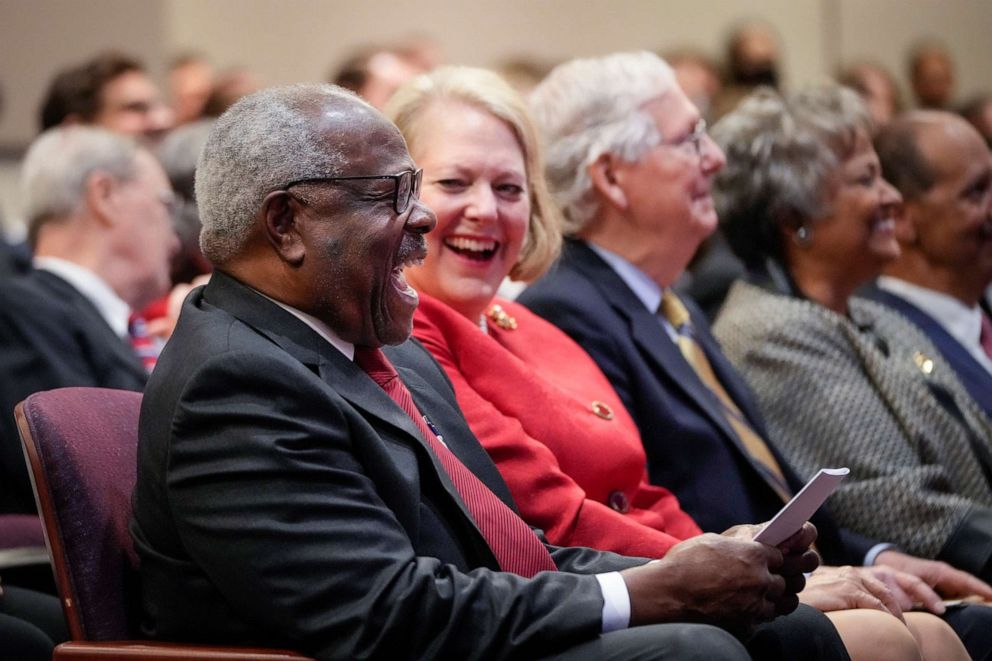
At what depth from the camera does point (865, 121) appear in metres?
3.65

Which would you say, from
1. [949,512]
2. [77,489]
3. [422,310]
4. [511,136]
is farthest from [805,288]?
[77,489]

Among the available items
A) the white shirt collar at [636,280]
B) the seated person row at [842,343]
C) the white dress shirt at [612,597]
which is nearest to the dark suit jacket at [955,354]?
the seated person row at [842,343]

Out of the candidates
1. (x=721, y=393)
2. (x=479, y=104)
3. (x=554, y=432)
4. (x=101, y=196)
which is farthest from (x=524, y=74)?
(x=554, y=432)

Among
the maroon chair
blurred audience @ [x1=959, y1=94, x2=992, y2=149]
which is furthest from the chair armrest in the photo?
blurred audience @ [x1=959, y1=94, x2=992, y2=149]

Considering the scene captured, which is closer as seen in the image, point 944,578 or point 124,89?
point 944,578

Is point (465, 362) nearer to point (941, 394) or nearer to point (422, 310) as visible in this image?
point (422, 310)

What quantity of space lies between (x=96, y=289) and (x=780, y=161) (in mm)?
1887

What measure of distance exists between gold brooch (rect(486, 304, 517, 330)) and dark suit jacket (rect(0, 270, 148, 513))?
1.10 meters

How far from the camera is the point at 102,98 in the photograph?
519cm

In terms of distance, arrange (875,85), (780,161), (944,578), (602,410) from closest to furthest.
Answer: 1. (602,410)
2. (944,578)
3. (780,161)
4. (875,85)

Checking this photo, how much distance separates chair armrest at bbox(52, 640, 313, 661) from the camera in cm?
175

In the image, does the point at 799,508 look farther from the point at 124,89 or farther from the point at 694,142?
the point at 124,89

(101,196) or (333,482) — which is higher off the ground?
(333,482)

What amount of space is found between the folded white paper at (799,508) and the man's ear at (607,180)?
4.37ft
